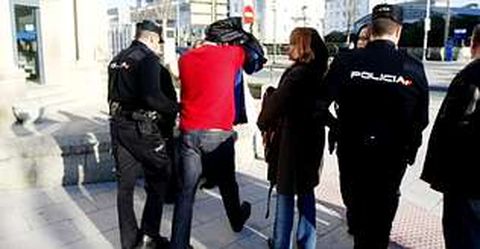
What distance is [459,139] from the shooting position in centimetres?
273

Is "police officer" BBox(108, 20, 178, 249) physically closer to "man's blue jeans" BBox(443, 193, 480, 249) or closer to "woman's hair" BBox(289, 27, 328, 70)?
"woman's hair" BBox(289, 27, 328, 70)

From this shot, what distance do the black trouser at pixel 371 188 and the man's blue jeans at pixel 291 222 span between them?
50cm

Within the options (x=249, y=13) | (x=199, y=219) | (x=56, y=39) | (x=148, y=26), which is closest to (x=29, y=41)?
(x=56, y=39)

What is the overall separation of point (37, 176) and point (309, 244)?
3331 mm

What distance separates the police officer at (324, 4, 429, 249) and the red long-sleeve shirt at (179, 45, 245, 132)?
2.62 feet

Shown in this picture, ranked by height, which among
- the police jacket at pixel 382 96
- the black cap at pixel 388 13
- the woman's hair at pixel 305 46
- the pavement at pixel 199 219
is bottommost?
the pavement at pixel 199 219

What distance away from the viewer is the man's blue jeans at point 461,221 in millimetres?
2791

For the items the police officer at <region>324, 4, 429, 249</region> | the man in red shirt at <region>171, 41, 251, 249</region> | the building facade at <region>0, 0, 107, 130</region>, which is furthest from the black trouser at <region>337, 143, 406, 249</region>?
the building facade at <region>0, 0, 107, 130</region>

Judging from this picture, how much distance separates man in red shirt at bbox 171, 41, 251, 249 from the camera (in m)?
3.62

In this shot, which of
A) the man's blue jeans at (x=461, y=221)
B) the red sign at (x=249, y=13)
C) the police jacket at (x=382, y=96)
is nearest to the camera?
the man's blue jeans at (x=461, y=221)

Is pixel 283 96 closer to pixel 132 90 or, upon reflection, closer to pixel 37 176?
pixel 132 90

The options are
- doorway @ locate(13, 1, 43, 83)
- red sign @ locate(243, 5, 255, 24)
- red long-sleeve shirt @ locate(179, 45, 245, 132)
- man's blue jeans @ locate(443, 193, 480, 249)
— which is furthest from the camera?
doorway @ locate(13, 1, 43, 83)

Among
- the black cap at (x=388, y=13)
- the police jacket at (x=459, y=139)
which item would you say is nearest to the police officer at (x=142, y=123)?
the black cap at (x=388, y=13)

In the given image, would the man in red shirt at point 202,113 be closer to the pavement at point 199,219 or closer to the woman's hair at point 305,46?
the woman's hair at point 305,46
